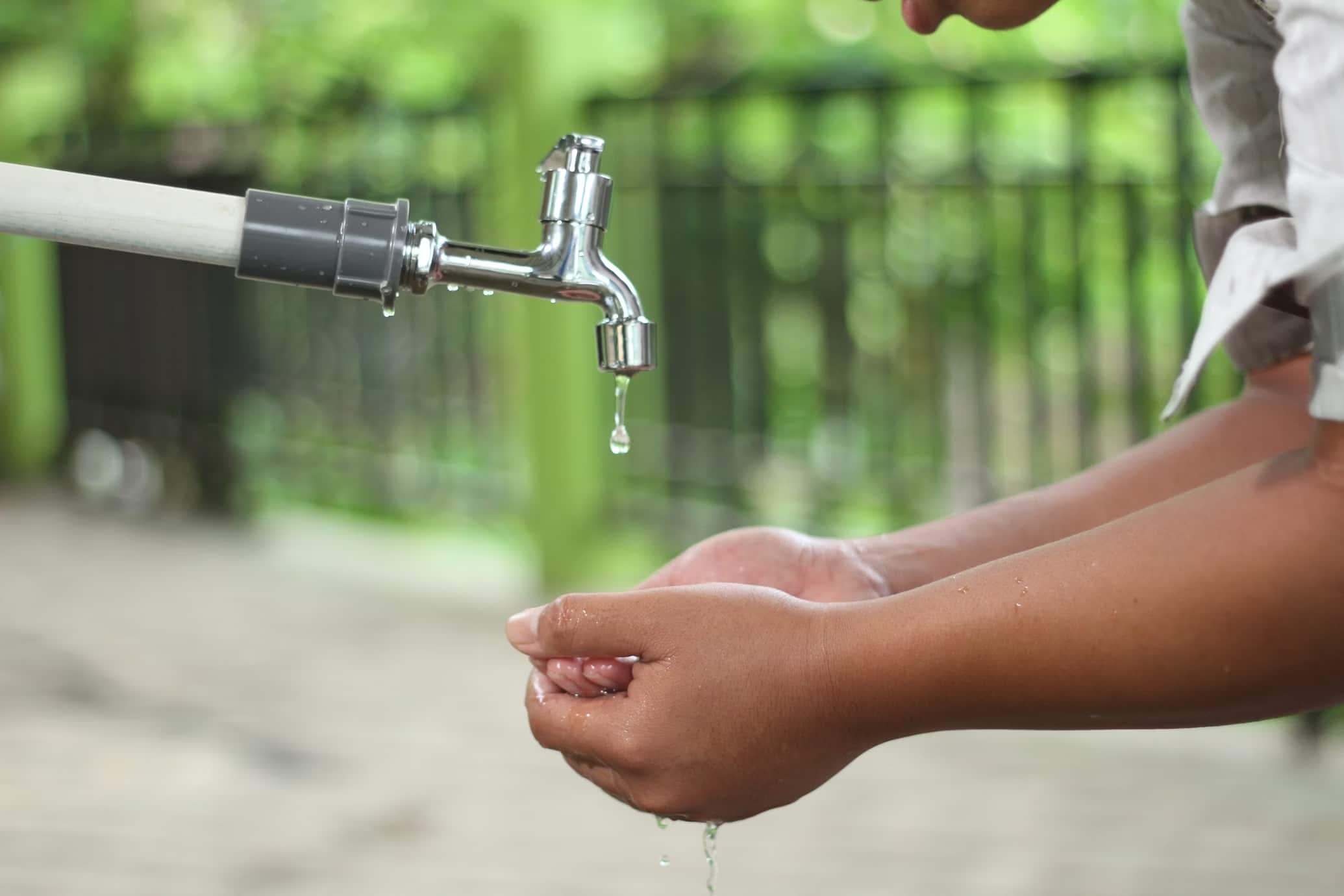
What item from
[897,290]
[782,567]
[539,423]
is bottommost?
[782,567]

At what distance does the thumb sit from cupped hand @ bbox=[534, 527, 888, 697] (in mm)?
244

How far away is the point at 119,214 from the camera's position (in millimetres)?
1041

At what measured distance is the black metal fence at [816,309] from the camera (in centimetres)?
375

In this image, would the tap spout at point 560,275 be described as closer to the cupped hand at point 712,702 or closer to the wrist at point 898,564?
the cupped hand at point 712,702

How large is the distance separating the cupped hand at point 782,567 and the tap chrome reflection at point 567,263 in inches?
13.3

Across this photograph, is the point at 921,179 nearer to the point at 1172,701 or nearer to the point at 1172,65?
the point at 1172,65

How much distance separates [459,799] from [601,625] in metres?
2.06

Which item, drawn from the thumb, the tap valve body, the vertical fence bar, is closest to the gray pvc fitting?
the tap valve body

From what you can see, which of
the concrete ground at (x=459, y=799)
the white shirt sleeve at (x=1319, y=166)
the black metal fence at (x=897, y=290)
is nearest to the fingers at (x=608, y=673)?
the white shirt sleeve at (x=1319, y=166)

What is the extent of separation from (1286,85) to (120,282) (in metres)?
5.88

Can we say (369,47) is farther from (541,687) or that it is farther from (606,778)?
(606,778)

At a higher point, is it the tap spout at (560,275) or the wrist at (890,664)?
the tap spout at (560,275)

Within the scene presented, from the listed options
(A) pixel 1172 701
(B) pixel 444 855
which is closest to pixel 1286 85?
(A) pixel 1172 701

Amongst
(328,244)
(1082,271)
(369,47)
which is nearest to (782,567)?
(328,244)
